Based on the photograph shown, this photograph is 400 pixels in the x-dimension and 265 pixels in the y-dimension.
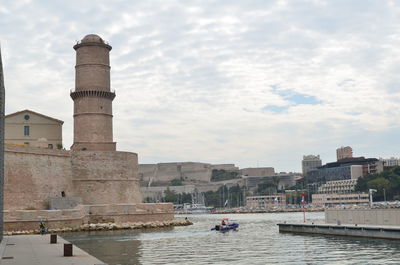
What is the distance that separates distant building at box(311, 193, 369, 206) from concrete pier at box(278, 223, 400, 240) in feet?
330

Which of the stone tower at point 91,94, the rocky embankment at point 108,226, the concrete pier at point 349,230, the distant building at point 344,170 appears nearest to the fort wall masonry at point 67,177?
the stone tower at point 91,94

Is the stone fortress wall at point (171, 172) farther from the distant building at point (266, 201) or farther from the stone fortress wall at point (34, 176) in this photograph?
the stone fortress wall at point (34, 176)

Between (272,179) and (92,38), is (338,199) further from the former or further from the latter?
(92,38)

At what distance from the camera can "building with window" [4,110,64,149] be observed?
5400 cm

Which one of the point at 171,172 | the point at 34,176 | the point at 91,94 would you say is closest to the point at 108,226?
the point at 34,176

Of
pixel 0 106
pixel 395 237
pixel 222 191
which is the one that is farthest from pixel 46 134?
pixel 222 191

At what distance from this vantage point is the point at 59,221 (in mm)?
43188

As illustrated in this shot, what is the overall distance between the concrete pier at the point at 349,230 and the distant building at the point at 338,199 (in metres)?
101

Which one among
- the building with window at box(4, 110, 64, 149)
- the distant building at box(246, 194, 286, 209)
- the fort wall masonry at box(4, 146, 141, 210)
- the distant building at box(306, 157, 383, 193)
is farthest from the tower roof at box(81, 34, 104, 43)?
the distant building at box(306, 157, 383, 193)

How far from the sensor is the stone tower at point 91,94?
55344mm

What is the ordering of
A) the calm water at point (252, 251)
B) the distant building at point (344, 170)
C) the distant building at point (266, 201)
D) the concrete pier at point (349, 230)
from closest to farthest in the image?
the calm water at point (252, 251), the concrete pier at point (349, 230), the distant building at point (266, 201), the distant building at point (344, 170)

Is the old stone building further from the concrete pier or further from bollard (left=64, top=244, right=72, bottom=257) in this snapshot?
bollard (left=64, top=244, right=72, bottom=257)

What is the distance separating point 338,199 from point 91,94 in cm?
10505

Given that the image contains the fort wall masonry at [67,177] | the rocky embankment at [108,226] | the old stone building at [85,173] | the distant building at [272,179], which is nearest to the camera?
the rocky embankment at [108,226]
